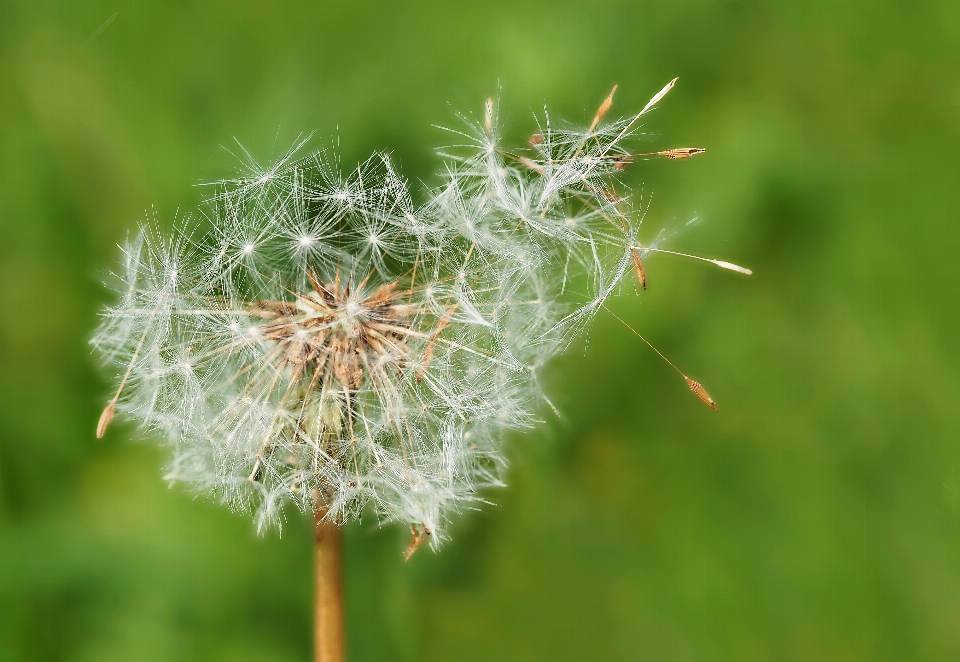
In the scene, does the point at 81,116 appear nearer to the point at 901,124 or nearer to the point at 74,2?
the point at 74,2

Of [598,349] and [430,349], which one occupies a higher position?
[598,349]

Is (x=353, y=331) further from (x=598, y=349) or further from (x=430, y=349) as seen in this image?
(x=598, y=349)

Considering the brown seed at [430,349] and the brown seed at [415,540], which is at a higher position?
the brown seed at [430,349]

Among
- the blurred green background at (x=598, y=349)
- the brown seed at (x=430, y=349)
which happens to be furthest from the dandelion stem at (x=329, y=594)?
the blurred green background at (x=598, y=349)

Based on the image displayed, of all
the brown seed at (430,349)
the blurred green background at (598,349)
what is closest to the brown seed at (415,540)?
the brown seed at (430,349)

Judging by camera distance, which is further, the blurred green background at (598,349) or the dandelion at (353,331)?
the blurred green background at (598,349)

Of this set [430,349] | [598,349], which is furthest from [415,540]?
[598,349]

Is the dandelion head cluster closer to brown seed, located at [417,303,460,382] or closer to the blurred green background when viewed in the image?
brown seed, located at [417,303,460,382]

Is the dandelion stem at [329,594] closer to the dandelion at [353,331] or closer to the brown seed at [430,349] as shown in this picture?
the dandelion at [353,331]

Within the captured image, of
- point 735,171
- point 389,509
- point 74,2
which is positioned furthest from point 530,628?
point 74,2
